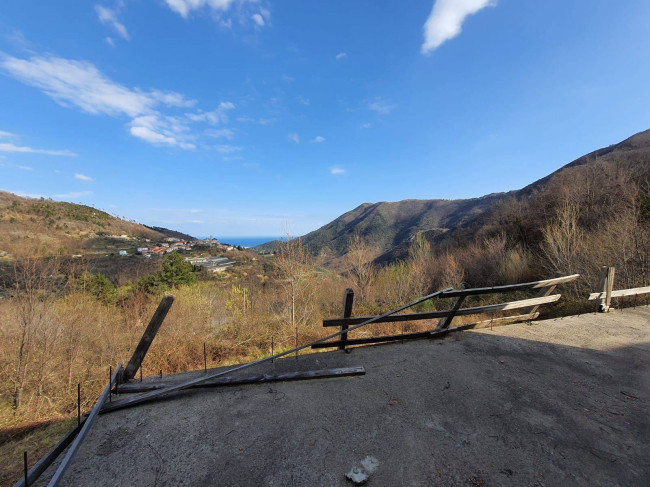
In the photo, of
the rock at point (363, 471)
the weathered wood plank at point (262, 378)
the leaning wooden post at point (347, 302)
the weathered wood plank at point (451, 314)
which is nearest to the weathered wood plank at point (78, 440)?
the weathered wood plank at point (262, 378)

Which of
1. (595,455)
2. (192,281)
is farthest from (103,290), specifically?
(595,455)

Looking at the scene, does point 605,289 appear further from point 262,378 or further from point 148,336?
point 148,336

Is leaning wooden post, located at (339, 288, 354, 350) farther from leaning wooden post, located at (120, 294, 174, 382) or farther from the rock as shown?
leaning wooden post, located at (120, 294, 174, 382)

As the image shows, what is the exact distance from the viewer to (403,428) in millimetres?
2295

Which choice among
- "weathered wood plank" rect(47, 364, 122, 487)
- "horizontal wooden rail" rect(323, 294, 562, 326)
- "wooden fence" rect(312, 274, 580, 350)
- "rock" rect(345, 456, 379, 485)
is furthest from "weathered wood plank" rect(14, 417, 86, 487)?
"horizontal wooden rail" rect(323, 294, 562, 326)

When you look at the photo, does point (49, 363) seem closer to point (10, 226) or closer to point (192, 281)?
point (192, 281)

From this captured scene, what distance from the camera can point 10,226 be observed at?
4666 cm

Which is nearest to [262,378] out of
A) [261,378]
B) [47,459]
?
[261,378]

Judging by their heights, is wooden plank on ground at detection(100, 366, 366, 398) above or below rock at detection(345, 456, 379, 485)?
above

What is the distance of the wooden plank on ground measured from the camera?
289cm

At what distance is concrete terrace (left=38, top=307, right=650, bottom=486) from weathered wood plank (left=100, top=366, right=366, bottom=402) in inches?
2.7

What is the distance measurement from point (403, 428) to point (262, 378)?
5.33ft

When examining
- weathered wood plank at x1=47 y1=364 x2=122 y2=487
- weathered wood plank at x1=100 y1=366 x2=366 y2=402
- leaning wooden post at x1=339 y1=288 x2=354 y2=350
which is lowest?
weathered wood plank at x1=100 y1=366 x2=366 y2=402

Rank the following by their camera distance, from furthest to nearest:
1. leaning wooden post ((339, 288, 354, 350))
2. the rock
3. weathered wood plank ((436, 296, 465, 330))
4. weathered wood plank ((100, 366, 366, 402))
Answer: weathered wood plank ((436, 296, 465, 330)) < leaning wooden post ((339, 288, 354, 350)) < weathered wood plank ((100, 366, 366, 402)) < the rock
